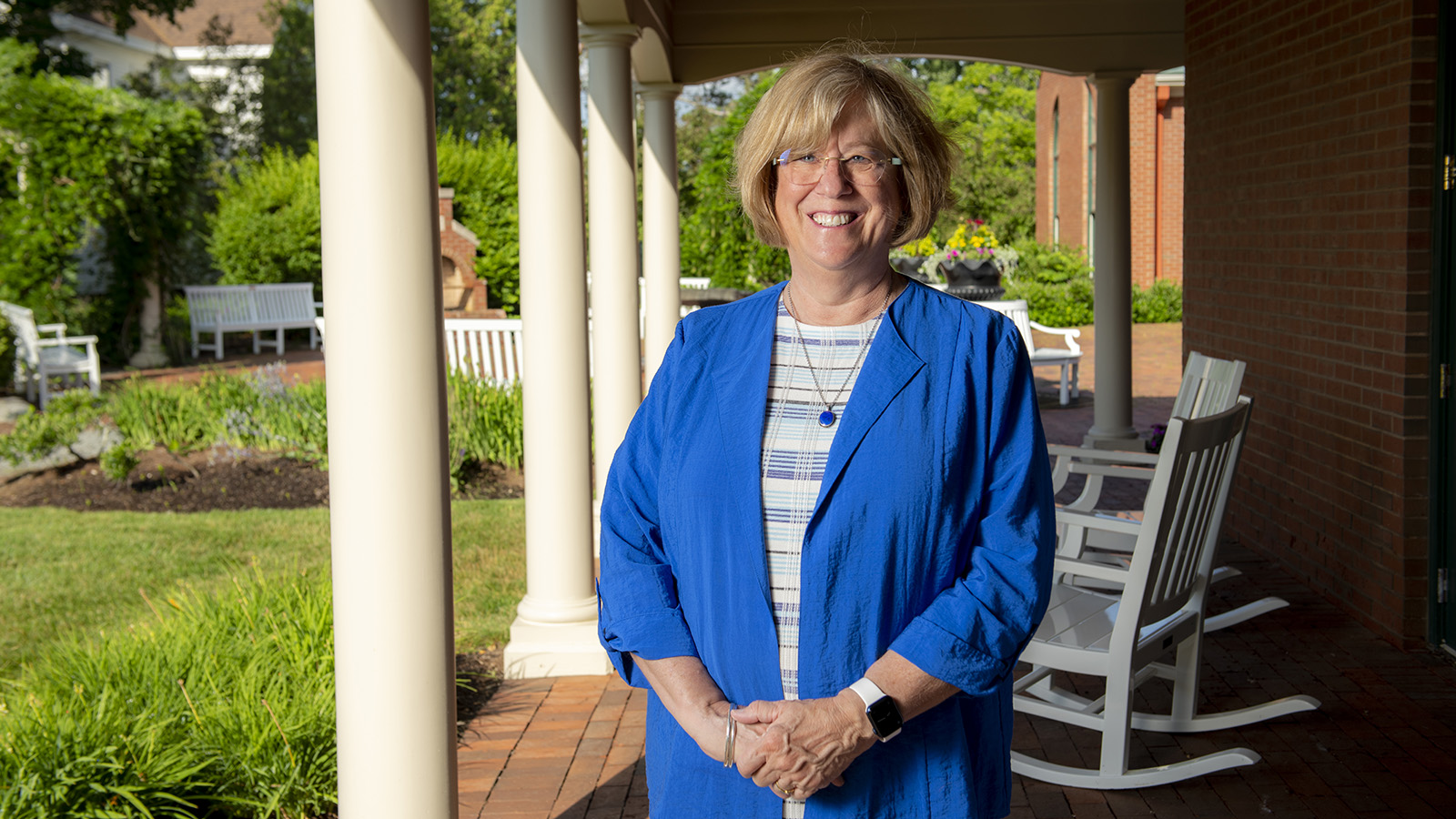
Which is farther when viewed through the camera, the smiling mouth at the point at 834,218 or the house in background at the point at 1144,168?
the house in background at the point at 1144,168

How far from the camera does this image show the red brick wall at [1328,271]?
472 centimetres

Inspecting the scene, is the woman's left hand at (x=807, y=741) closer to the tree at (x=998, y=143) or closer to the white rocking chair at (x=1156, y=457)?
the white rocking chair at (x=1156, y=457)

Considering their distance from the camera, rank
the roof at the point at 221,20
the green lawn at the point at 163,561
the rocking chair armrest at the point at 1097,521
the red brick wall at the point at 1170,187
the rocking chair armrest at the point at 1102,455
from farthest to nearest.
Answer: the roof at the point at 221,20
the red brick wall at the point at 1170,187
the green lawn at the point at 163,561
the rocking chair armrest at the point at 1102,455
the rocking chair armrest at the point at 1097,521

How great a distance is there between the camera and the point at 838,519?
1.76 m

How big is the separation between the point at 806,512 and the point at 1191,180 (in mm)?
6277

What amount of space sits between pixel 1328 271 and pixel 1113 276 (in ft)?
14.8

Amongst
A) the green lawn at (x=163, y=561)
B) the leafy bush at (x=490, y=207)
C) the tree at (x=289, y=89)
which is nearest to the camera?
the green lawn at (x=163, y=561)

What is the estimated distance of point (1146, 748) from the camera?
396 centimetres

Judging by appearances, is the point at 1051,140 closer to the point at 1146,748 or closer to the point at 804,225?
the point at 1146,748

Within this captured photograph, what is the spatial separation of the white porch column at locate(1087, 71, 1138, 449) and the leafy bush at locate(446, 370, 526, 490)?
4.39 metres

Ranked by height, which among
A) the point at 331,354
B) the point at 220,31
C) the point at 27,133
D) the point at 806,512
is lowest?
the point at 806,512

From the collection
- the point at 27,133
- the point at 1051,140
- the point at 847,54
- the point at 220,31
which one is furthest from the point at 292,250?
the point at 847,54

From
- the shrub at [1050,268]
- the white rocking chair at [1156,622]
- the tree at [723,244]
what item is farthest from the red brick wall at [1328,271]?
the shrub at [1050,268]

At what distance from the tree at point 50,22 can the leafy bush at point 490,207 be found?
21.4 feet
